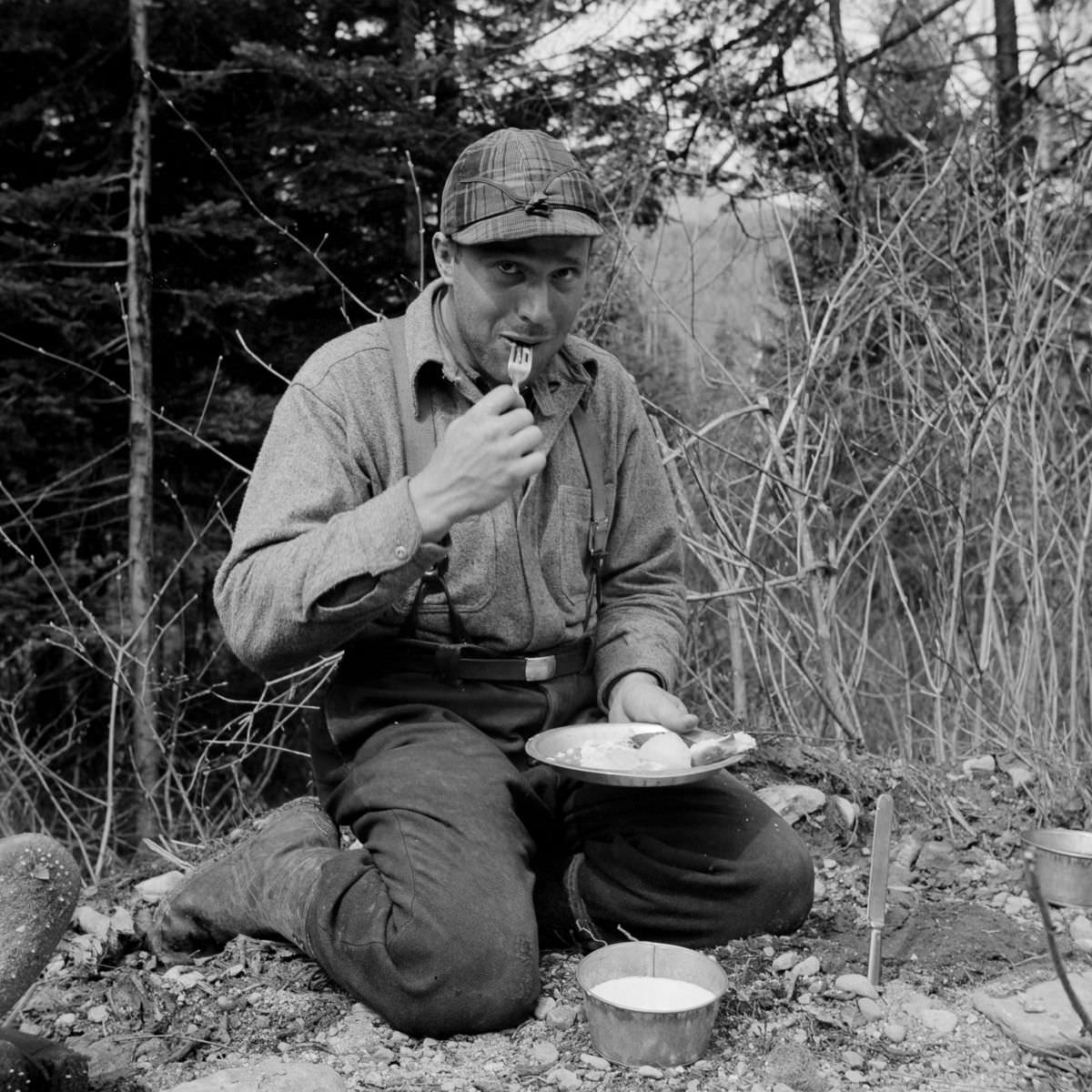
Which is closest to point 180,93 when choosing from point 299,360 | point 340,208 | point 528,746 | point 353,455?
point 340,208

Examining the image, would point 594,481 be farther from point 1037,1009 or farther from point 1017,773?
point 1017,773

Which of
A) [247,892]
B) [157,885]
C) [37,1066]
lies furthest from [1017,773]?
[37,1066]

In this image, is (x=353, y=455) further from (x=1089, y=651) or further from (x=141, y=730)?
(x=141, y=730)

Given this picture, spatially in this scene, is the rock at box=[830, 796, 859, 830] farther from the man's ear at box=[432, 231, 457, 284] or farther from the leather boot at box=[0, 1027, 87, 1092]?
the leather boot at box=[0, 1027, 87, 1092]

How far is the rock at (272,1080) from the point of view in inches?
77.7

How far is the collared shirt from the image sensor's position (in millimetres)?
Answer: 2334

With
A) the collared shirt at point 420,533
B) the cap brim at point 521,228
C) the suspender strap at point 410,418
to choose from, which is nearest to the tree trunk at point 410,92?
the collared shirt at point 420,533

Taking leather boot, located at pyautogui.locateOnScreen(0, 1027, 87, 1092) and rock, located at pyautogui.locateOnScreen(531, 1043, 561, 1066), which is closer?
leather boot, located at pyautogui.locateOnScreen(0, 1027, 87, 1092)

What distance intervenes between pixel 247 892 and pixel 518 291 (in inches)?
59.8

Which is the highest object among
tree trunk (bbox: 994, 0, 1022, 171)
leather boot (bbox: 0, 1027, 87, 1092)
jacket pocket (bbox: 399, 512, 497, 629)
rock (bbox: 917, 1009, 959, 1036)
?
tree trunk (bbox: 994, 0, 1022, 171)

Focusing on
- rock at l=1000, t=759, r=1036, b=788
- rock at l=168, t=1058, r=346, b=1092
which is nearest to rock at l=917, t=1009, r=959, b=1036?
rock at l=168, t=1058, r=346, b=1092

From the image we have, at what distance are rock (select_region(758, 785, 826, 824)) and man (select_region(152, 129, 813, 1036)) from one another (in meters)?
0.70

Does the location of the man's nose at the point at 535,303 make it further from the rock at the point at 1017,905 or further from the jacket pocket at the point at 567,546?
the rock at the point at 1017,905

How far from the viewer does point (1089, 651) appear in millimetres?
4066
